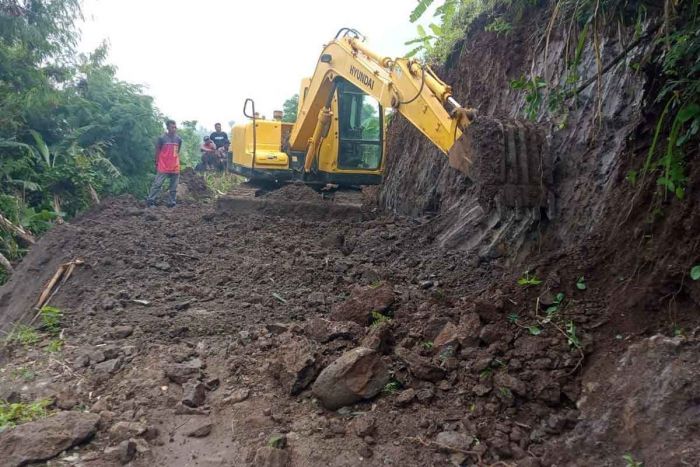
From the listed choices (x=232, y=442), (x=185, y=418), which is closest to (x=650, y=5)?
(x=232, y=442)

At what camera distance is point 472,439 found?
2869 mm

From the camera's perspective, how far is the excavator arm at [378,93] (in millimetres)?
5504

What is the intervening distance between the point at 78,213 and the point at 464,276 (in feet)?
27.4

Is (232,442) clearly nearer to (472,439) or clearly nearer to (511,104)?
(472,439)

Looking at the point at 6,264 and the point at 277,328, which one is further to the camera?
the point at 6,264

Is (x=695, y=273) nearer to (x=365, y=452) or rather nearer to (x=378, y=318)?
(x=365, y=452)

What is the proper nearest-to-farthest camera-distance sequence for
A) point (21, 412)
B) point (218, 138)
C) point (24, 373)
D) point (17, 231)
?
point (21, 412)
point (24, 373)
point (17, 231)
point (218, 138)

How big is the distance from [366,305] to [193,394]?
138cm

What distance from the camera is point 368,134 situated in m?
10.4

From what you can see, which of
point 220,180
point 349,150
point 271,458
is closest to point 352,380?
point 271,458

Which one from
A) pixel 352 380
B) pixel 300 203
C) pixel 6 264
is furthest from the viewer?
pixel 300 203

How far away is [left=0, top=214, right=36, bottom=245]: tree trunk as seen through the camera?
28.2ft

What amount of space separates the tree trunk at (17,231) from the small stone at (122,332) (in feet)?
16.2

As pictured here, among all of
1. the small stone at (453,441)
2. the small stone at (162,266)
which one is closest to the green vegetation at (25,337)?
the small stone at (162,266)
